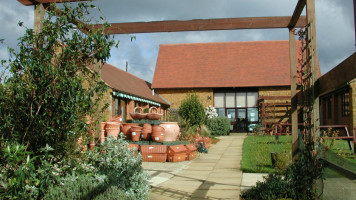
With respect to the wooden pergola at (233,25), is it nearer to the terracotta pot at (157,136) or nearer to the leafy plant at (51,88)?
the leafy plant at (51,88)

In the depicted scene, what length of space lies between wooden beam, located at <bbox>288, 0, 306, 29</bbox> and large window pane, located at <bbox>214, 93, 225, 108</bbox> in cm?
2063

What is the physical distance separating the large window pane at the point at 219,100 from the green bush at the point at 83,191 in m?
22.2

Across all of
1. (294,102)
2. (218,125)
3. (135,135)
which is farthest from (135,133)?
(218,125)

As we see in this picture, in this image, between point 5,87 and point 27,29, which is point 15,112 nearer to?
point 5,87

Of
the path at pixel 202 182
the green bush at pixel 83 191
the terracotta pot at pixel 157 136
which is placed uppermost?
the terracotta pot at pixel 157 136

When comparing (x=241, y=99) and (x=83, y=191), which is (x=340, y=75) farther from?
(x=241, y=99)

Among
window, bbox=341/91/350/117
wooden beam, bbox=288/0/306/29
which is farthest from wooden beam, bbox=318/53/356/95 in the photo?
window, bbox=341/91/350/117

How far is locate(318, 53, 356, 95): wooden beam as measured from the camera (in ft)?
9.38

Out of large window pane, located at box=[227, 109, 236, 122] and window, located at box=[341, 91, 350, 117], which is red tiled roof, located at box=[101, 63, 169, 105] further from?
window, located at box=[341, 91, 350, 117]

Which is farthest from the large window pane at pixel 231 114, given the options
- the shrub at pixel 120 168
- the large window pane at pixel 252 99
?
the shrub at pixel 120 168

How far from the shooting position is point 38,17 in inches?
165

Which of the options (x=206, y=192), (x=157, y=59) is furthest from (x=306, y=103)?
(x=157, y=59)

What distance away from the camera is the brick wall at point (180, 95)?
2523 cm

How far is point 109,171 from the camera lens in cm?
441
